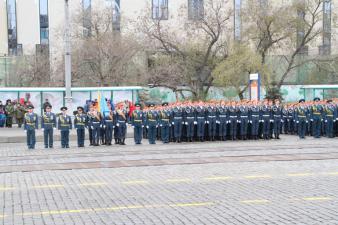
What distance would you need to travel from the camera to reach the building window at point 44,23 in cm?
6097

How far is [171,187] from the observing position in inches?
427

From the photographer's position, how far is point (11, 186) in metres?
11.1

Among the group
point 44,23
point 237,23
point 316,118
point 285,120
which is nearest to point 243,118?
point 316,118

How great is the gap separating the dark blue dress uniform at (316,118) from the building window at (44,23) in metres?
43.3

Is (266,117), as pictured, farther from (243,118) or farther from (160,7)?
(160,7)

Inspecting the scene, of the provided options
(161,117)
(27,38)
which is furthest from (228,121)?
(27,38)

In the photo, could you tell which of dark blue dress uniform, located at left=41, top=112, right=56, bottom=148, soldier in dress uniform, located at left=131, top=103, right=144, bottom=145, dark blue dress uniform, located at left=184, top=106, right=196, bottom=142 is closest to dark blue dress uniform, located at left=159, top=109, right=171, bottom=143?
dark blue dress uniform, located at left=184, top=106, right=196, bottom=142

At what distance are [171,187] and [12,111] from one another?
22143 millimetres

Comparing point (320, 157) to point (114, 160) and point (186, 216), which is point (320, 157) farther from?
point (186, 216)

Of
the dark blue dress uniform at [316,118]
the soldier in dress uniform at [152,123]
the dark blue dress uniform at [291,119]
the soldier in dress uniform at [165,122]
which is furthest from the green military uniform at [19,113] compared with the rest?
the dark blue dress uniform at [316,118]

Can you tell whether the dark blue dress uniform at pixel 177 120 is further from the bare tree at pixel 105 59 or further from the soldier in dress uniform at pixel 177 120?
the bare tree at pixel 105 59

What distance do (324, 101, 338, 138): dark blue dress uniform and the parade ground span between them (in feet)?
19.7

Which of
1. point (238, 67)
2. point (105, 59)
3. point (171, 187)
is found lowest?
point (171, 187)

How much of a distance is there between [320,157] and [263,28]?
2812cm
